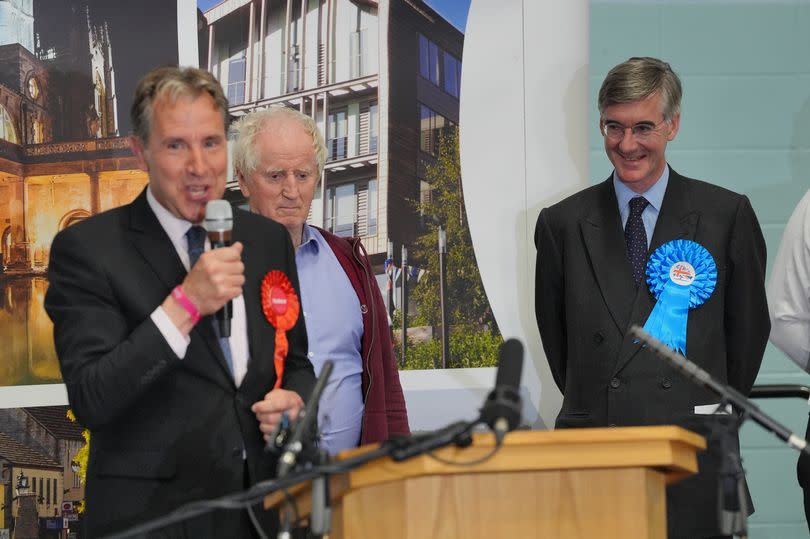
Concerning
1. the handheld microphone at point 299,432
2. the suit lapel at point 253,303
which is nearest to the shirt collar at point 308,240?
the suit lapel at point 253,303

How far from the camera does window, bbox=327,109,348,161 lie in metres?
4.48

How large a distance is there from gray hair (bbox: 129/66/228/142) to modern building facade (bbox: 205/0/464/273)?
2.15 metres

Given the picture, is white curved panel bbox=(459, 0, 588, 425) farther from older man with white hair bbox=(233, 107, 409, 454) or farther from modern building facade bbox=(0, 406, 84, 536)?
modern building facade bbox=(0, 406, 84, 536)

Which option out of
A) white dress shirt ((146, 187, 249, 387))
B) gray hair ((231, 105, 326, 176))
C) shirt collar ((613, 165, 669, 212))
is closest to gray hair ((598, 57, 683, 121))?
shirt collar ((613, 165, 669, 212))

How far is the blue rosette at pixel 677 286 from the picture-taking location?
9.80 ft

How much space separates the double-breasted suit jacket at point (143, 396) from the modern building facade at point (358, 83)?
86.8 inches

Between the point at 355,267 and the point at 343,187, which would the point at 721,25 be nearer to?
the point at 343,187

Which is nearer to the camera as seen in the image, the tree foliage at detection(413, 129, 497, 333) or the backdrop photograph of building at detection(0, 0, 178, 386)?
the backdrop photograph of building at detection(0, 0, 178, 386)

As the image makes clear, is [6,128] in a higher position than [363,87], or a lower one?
lower

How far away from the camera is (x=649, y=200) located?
3178 millimetres

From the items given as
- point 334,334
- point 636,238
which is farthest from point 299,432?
point 636,238

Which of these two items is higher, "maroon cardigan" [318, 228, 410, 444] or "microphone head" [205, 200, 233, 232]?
"microphone head" [205, 200, 233, 232]

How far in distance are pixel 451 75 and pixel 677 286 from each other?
1771 mm

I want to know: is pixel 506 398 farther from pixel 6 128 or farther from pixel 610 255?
pixel 6 128
